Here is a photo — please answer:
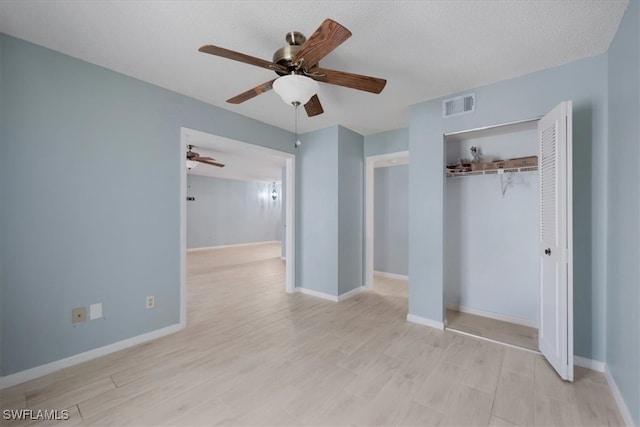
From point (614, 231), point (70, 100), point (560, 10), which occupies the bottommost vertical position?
point (614, 231)

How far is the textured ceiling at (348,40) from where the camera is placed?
5.54 feet

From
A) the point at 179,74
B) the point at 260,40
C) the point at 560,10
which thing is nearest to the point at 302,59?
the point at 260,40

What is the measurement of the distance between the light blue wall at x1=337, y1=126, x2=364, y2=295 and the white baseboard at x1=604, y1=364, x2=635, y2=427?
8.81ft

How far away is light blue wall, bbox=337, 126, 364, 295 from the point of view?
3.99 metres

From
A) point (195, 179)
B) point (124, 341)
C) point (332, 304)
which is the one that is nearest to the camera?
point (124, 341)

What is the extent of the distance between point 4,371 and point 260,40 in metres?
3.05

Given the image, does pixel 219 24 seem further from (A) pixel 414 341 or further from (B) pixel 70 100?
(A) pixel 414 341

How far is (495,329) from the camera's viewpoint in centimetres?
A: 293

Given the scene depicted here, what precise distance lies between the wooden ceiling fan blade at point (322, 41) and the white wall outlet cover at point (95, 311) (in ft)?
8.64

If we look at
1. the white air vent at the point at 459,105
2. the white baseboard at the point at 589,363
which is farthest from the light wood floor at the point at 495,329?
the white air vent at the point at 459,105

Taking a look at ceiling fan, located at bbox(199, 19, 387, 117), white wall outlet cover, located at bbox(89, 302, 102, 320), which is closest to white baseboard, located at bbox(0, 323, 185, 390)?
white wall outlet cover, located at bbox(89, 302, 102, 320)

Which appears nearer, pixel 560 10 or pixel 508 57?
pixel 560 10

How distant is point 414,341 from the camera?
2.67 m

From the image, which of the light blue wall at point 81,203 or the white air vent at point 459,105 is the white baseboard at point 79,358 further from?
the white air vent at point 459,105
